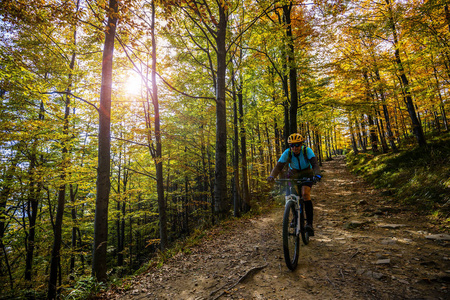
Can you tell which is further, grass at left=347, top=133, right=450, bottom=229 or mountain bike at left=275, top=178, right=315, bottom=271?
grass at left=347, top=133, right=450, bottom=229

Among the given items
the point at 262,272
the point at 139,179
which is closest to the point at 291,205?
the point at 262,272

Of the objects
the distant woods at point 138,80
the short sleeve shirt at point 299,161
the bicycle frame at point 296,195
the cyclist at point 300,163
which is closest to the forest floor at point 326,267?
the bicycle frame at point 296,195

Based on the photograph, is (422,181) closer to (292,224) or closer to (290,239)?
(292,224)

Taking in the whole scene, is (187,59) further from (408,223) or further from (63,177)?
(408,223)

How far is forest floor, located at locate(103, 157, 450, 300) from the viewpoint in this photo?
275cm

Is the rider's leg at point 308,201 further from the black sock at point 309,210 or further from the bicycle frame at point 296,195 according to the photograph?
the bicycle frame at point 296,195

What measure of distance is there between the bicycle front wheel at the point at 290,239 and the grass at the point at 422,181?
4232 millimetres

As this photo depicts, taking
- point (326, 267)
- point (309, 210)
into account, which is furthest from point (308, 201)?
point (326, 267)

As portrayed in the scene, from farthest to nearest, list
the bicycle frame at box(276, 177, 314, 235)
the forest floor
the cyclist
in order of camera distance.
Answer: the cyclist, the bicycle frame at box(276, 177, 314, 235), the forest floor

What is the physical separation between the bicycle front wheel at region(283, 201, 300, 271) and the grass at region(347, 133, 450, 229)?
167 inches

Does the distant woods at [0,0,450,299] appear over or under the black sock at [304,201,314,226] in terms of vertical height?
over

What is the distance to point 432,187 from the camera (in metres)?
6.25

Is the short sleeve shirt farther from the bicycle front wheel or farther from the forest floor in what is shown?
the forest floor

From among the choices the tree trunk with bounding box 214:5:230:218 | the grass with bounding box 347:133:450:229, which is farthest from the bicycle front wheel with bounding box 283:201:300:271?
the tree trunk with bounding box 214:5:230:218
